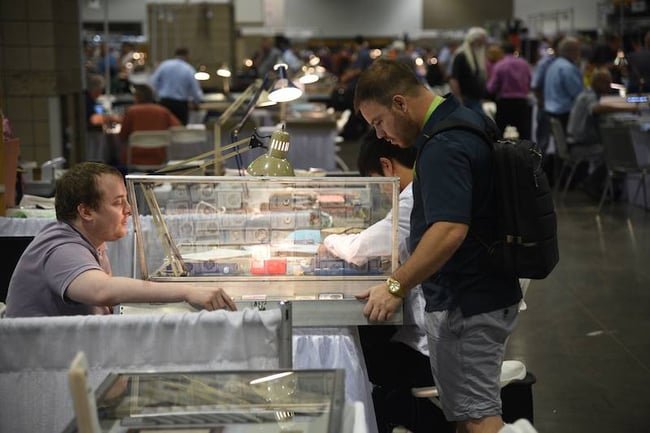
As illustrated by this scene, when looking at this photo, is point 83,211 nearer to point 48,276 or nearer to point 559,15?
point 48,276

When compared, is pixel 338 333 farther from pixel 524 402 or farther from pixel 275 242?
pixel 524 402

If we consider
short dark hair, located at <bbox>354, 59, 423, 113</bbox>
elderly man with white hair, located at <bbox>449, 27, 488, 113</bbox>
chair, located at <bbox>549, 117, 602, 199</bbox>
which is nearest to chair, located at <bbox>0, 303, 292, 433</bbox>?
short dark hair, located at <bbox>354, 59, 423, 113</bbox>

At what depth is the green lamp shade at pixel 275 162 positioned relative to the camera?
400cm

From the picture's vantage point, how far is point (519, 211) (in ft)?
9.98

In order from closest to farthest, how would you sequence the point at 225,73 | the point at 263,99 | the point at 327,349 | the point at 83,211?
1. the point at 83,211
2. the point at 327,349
3. the point at 263,99
4. the point at 225,73

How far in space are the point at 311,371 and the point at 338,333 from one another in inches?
51.3

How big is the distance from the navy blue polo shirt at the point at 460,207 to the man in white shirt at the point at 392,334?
50cm

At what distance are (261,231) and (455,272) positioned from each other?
1.08 m

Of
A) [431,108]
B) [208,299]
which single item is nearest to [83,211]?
[208,299]

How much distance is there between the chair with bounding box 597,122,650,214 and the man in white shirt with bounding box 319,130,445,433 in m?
6.46

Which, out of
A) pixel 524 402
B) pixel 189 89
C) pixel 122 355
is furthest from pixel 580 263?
pixel 189 89

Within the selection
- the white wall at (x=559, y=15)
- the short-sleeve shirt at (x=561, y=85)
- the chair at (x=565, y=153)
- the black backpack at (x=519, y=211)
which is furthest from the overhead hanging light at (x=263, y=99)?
the white wall at (x=559, y=15)

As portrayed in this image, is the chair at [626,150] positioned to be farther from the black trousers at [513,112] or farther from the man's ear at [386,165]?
the man's ear at [386,165]

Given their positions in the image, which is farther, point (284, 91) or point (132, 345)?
point (284, 91)
